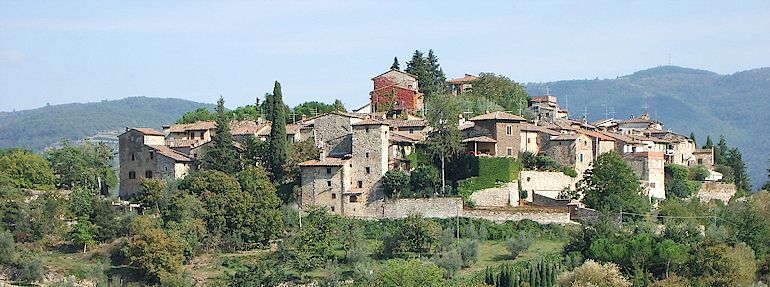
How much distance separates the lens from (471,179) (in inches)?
2168

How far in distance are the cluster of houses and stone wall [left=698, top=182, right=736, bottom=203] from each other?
360cm

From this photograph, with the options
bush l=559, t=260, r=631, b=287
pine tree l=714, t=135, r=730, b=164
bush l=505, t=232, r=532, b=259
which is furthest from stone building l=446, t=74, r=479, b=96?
bush l=559, t=260, r=631, b=287

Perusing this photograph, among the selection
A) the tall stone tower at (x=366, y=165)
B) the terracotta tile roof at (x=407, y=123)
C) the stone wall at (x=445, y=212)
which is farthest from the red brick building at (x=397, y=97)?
the stone wall at (x=445, y=212)

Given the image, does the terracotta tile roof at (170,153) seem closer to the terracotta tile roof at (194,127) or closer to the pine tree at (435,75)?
the terracotta tile roof at (194,127)

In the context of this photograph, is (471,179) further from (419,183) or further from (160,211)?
(160,211)

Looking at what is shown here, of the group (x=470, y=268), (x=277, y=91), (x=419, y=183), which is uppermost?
(x=277, y=91)

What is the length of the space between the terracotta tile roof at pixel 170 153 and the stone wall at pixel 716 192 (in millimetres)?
30640

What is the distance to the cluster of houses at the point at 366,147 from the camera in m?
54.2

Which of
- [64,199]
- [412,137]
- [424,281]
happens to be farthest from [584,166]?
[64,199]

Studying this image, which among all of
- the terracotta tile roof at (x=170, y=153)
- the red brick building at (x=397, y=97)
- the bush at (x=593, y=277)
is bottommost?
the bush at (x=593, y=277)

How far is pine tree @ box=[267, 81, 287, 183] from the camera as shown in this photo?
180 ft

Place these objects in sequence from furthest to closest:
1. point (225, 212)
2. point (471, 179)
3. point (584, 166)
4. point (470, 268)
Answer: point (584, 166), point (471, 179), point (225, 212), point (470, 268)

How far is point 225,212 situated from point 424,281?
12.9 metres

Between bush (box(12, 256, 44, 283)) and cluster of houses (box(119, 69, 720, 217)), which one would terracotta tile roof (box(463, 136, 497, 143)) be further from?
bush (box(12, 256, 44, 283))
